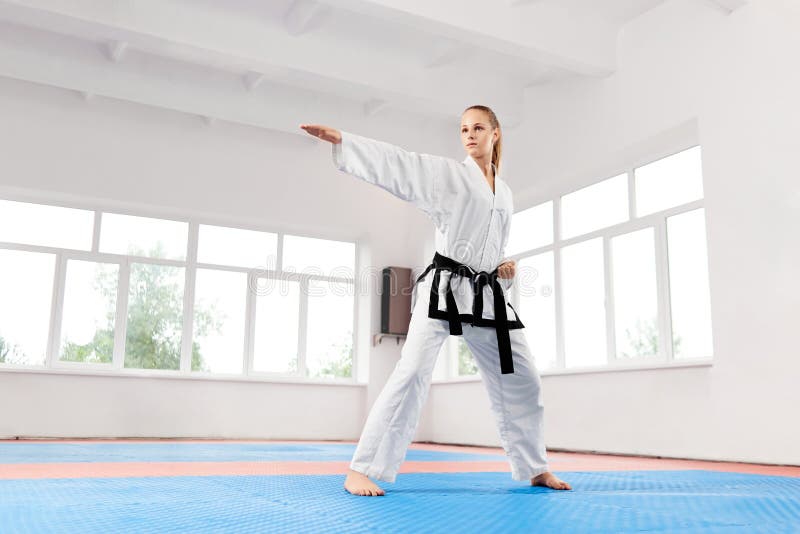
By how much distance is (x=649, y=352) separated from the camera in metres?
5.88

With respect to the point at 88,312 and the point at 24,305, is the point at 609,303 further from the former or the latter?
the point at 24,305

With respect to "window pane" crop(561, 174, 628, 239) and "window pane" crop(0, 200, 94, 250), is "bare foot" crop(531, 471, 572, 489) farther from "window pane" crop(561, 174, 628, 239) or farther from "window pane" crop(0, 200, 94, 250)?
"window pane" crop(0, 200, 94, 250)

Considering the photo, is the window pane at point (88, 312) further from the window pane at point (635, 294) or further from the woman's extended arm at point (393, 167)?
the woman's extended arm at point (393, 167)

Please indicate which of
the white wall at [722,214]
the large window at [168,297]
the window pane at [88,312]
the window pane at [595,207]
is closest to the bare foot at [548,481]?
the white wall at [722,214]

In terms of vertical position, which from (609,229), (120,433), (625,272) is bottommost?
(120,433)

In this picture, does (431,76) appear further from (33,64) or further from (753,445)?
(753,445)

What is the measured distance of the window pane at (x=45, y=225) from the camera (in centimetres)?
734

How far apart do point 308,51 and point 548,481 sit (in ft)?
14.9

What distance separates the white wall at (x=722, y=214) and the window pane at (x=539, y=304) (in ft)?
2.01

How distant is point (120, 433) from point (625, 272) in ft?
16.3

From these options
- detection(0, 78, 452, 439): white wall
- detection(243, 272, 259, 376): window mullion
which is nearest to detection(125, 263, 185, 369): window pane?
detection(0, 78, 452, 439): white wall

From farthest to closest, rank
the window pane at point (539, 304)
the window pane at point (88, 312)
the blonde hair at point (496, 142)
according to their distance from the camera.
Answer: the window pane at point (88, 312), the window pane at point (539, 304), the blonde hair at point (496, 142)

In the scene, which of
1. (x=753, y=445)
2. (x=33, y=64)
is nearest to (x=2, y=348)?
(x=33, y=64)

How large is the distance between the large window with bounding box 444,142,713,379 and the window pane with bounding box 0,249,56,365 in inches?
185
